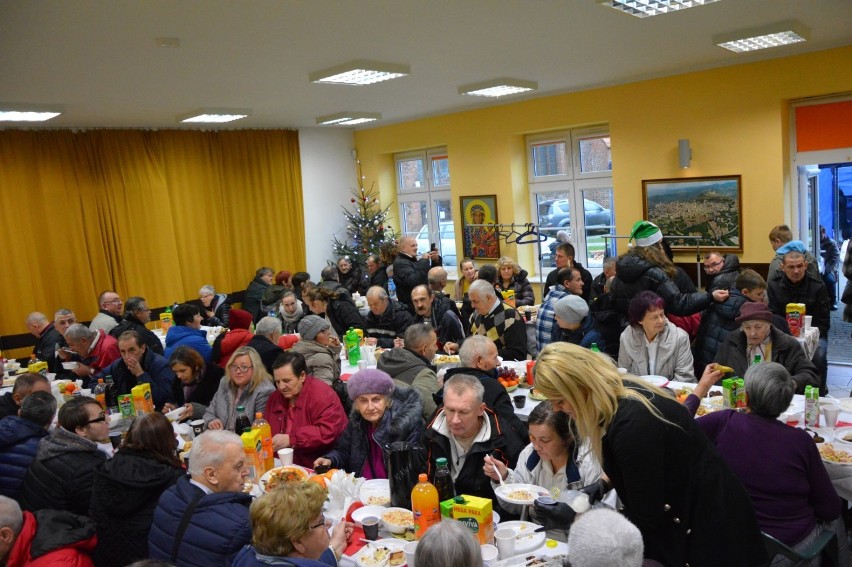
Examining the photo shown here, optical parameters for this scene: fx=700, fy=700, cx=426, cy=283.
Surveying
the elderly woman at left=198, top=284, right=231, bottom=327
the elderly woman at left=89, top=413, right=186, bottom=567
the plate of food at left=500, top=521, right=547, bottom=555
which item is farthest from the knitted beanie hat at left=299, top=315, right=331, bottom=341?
the elderly woman at left=198, top=284, right=231, bottom=327

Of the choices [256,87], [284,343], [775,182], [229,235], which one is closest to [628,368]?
[284,343]

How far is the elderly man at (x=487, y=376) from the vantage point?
3.68 m

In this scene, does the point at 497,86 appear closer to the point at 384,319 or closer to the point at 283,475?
the point at 384,319

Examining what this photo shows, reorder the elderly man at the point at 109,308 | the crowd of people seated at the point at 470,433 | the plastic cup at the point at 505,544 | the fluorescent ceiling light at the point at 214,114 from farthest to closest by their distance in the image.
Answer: the fluorescent ceiling light at the point at 214,114, the elderly man at the point at 109,308, the plastic cup at the point at 505,544, the crowd of people seated at the point at 470,433

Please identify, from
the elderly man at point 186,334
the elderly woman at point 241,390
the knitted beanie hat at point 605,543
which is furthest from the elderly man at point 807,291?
the elderly man at point 186,334

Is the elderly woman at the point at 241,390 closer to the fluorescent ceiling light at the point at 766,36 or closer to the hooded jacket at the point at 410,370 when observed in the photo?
the hooded jacket at the point at 410,370

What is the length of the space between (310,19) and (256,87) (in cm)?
A: 285

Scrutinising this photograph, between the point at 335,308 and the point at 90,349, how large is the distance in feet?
7.67

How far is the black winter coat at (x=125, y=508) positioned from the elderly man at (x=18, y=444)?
1.06 meters

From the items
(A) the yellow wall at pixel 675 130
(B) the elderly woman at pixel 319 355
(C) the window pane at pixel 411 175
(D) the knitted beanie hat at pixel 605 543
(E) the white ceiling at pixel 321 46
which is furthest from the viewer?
(C) the window pane at pixel 411 175

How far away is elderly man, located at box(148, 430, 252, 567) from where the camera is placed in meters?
2.73

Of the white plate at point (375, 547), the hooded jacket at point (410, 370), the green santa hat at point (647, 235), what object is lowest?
the white plate at point (375, 547)

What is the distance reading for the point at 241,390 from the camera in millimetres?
4719

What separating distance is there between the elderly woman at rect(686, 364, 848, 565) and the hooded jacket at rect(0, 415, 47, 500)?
3.74 meters
